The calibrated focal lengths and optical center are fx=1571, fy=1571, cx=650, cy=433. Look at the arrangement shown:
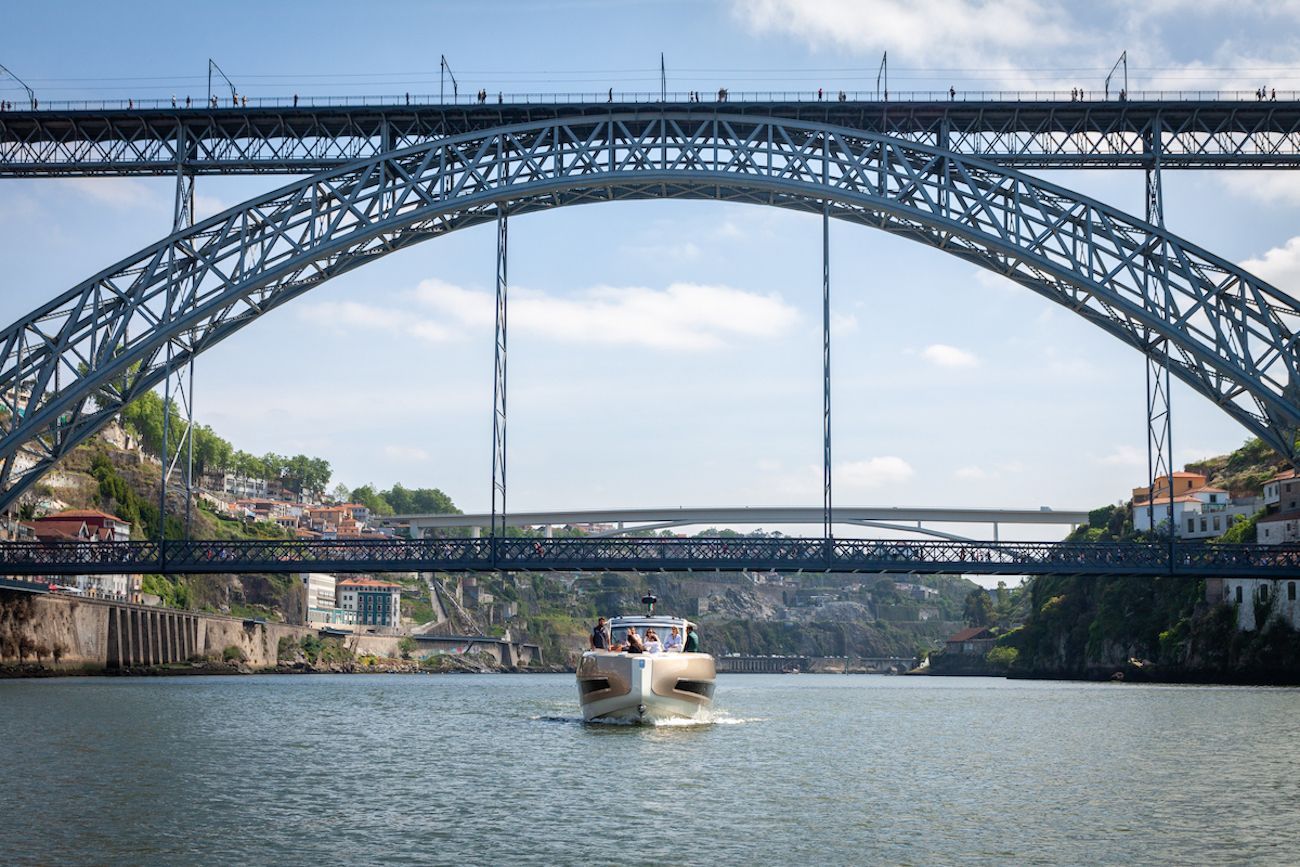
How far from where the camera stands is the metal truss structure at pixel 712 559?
60531mm

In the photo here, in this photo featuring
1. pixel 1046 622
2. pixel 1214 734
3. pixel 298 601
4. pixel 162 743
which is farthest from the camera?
pixel 298 601

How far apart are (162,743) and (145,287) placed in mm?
→ 29794

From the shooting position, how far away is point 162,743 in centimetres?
3712

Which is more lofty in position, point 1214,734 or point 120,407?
point 120,407

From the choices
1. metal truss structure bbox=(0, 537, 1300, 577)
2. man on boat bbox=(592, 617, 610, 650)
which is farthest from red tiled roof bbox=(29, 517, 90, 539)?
man on boat bbox=(592, 617, 610, 650)

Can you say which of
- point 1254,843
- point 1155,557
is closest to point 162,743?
point 1254,843

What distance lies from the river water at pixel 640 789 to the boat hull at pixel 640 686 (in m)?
1.26

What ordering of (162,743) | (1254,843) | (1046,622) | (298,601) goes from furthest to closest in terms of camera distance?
1. (298,601)
2. (1046,622)
3. (162,743)
4. (1254,843)

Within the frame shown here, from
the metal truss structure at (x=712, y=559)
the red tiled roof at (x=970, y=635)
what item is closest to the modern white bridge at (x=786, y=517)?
the red tiled roof at (x=970, y=635)

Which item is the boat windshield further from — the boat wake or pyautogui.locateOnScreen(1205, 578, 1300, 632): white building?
pyautogui.locateOnScreen(1205, 578, 1300, 632): white building

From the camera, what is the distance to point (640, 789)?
2911 centimetres

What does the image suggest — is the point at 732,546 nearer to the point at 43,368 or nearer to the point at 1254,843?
the point at 43,368

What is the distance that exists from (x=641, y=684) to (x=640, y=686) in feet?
0.22

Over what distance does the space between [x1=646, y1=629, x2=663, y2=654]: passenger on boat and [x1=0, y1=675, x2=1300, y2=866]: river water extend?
10.1 feet
